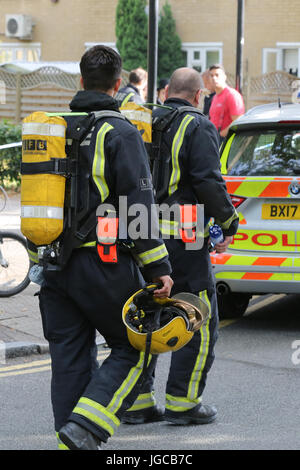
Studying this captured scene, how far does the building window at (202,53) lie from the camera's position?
89.5ft

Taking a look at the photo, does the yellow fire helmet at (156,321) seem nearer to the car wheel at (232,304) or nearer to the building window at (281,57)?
the car wheel at (232,304)

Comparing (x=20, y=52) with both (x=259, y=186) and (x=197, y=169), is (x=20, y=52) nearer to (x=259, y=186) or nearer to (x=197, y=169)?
(x=259, y=186)

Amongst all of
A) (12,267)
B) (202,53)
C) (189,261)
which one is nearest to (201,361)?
(189,261)

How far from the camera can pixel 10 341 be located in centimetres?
688

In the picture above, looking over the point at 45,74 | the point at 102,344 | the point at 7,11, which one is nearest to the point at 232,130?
the point at 102,344

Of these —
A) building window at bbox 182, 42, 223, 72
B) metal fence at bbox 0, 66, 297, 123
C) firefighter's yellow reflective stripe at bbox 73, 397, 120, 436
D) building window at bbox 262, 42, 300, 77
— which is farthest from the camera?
building window at bbox 182, 42, 223, 72

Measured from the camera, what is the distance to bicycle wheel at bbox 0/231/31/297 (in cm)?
850

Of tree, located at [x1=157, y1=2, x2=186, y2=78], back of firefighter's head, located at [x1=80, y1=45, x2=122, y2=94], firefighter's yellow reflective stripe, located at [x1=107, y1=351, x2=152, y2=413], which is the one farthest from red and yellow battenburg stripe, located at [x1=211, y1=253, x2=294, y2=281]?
tree, located at [x1=157, y1=2, x2=186, y2=78]

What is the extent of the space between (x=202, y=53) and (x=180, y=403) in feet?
76.1

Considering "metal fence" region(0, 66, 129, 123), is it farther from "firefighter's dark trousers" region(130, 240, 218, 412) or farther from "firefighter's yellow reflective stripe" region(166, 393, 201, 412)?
"firefighter's yellow reflective stripe" region(166, 393, 201, 412)

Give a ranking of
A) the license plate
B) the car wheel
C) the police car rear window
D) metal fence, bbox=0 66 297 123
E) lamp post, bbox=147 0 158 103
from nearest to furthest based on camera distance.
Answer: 1. the license plate
2. the police car rear window
3. the car wheel
4. lamp post, bbox=147 0 158 103
5. metal fence, bbox=0 66 297 123

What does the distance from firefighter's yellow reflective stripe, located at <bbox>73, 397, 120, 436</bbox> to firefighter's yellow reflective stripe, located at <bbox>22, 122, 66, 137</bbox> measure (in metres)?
1.17

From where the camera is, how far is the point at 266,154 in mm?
7352

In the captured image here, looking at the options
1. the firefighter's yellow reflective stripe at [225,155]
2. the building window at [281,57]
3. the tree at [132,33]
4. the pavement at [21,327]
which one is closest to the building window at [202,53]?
the building window at [281,57]
